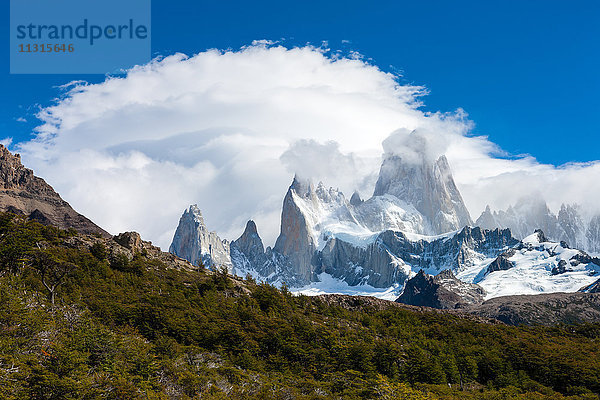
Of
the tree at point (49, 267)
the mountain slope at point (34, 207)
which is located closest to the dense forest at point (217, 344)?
the tree at point (49, 267)

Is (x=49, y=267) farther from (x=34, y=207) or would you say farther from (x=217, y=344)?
(x=34, y=207)

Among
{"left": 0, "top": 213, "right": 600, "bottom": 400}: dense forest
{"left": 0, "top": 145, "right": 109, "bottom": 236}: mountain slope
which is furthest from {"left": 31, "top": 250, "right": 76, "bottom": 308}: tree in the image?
{"left": 0, "top": 145, "right": 109, "bottom": 236}: mountain slope

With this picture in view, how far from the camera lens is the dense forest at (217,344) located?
40188 millimetres

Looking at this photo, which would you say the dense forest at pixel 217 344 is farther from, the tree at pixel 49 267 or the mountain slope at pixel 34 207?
the mountain slope at pixel 34 207

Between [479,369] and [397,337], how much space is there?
45.3ft

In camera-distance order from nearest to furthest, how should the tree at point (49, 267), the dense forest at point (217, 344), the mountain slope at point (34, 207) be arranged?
the dense forest at point (217, 344) → the tree at point (49, 267) → the mountain slope at point (34, 207)

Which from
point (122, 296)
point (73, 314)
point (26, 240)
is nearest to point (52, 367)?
point (73, 314)

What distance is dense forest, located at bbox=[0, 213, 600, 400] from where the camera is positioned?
132 ft

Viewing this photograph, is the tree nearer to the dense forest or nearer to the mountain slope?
the dense forest

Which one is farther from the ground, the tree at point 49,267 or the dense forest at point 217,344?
the tree at point 49,267

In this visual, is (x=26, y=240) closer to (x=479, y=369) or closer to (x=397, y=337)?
(x=397, y=337)

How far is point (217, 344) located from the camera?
64.8m

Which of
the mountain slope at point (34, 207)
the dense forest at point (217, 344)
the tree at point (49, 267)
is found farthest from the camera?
the mountain slope at point (34, 207)

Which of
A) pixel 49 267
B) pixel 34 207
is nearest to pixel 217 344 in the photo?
pixel 49 267
